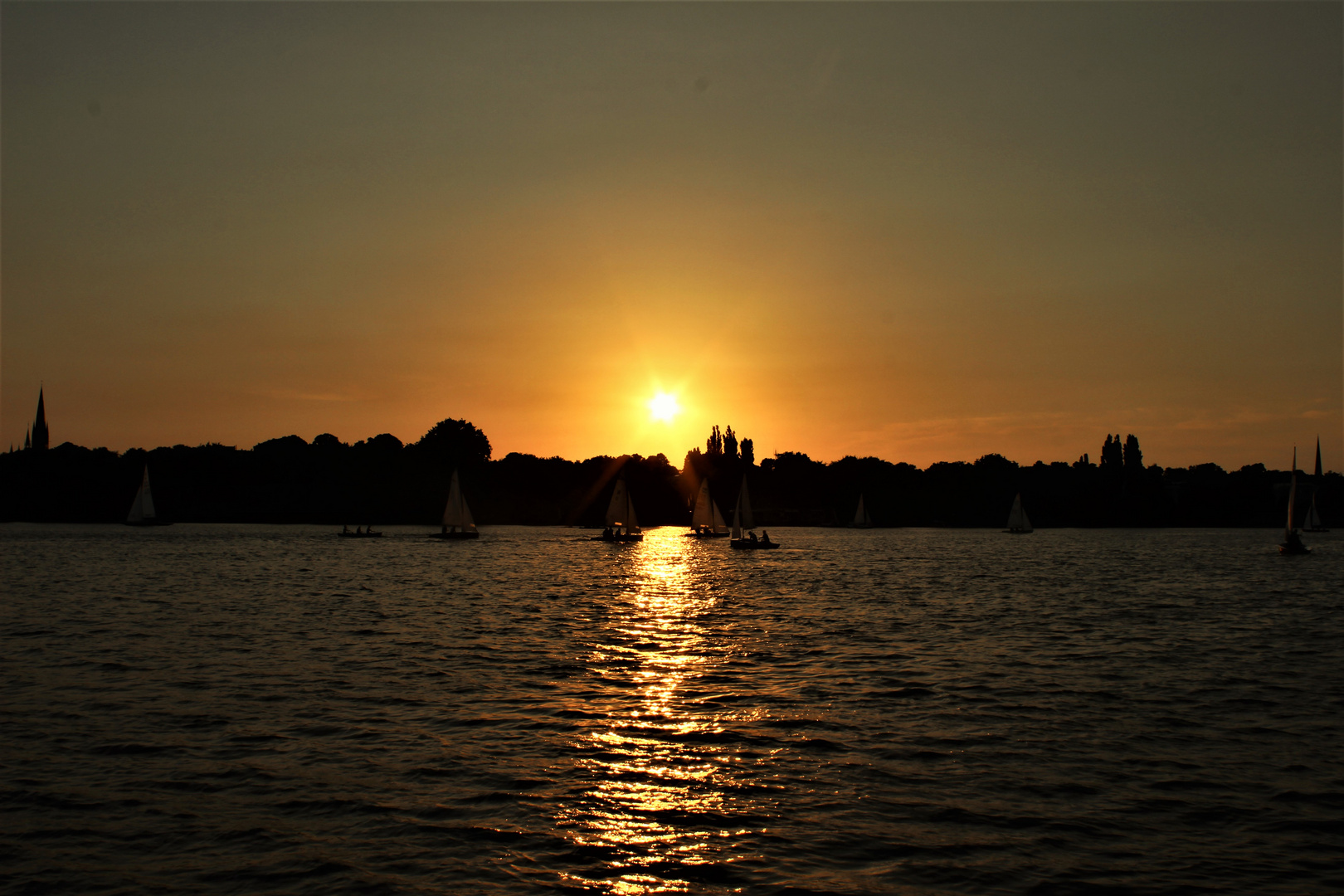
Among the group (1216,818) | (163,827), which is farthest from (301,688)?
(1216,818)

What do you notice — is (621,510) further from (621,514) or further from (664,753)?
(664,753)

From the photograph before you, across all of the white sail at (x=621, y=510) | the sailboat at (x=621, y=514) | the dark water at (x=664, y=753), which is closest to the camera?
the dark water at (x=664, y=753)

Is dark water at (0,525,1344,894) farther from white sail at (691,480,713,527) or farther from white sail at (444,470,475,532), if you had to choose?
white sail at (691,480,713,527)

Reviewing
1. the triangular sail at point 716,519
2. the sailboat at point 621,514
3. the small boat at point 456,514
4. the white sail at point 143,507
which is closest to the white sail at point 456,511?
the small boat at point 456,514

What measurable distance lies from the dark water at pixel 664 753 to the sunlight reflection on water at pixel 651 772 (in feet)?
0.29

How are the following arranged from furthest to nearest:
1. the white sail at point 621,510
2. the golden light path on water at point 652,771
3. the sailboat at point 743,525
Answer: the white sail at point 621,510, the sailboat at point 743,525, the golden light path on water at point 652,771

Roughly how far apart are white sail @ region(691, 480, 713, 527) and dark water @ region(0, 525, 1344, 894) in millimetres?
107244

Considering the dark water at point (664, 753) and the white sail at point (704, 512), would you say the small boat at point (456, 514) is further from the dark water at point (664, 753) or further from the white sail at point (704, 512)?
the dark water at point (664, 753)

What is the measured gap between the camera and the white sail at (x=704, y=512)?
520 feet

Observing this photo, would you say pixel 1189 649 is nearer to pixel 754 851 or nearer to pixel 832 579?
pixel 754 851

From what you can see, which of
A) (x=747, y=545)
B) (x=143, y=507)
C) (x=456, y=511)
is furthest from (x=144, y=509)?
(x=747, y=545)

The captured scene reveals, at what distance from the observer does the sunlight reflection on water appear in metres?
14.3

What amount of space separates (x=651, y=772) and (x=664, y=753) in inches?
58.7

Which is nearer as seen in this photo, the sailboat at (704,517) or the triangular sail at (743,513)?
the triangular sail at (743,513)
